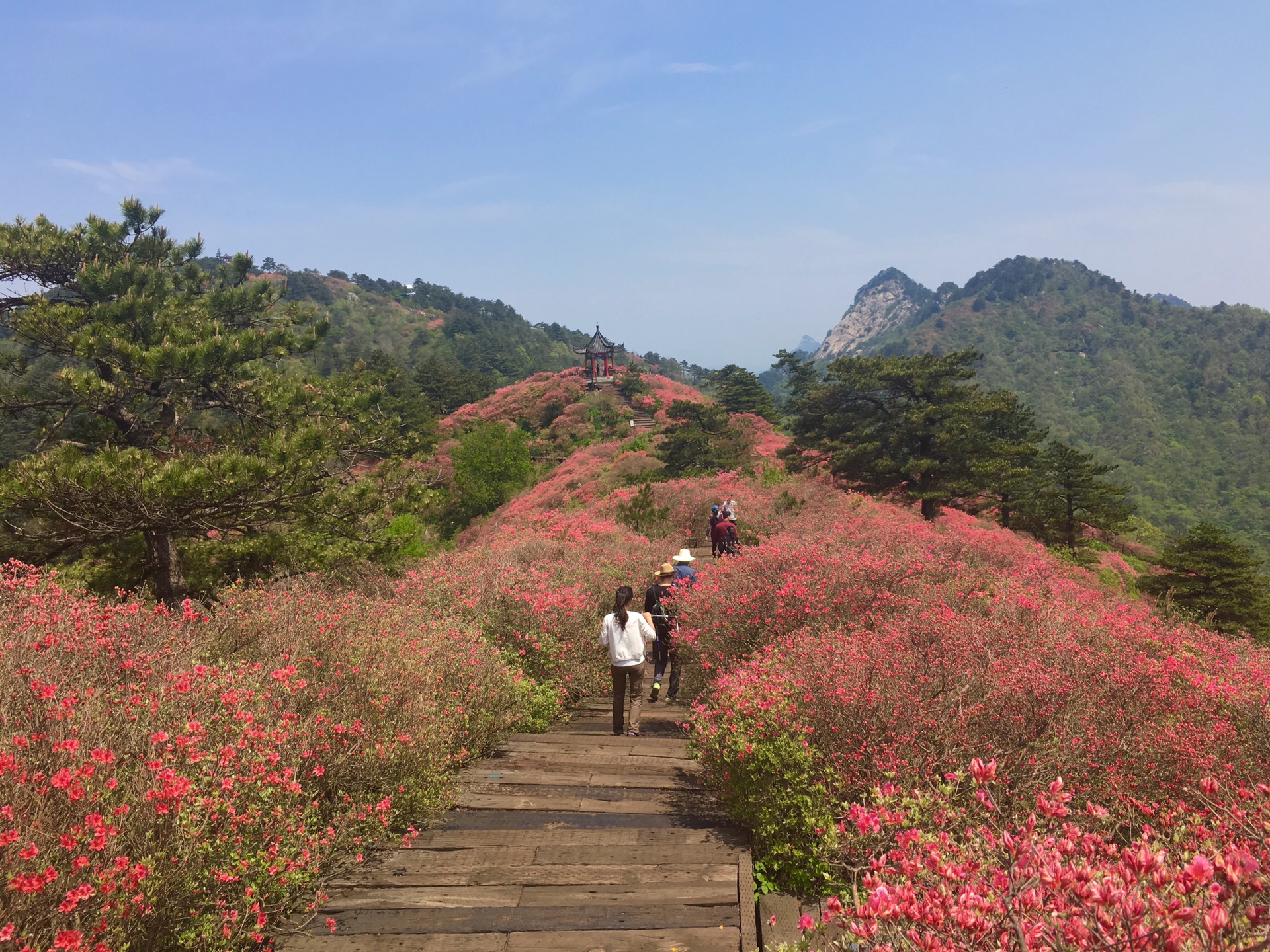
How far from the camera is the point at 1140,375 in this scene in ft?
285

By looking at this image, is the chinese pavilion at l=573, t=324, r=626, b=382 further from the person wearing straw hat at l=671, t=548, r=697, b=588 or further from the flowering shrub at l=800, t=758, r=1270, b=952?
the flowering shrub at l=800, t=758, r=1270, b=952

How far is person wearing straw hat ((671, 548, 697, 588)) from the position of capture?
900 cm

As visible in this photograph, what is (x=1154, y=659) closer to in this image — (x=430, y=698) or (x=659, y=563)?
(x=430, y=698)

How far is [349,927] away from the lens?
3.51 meters

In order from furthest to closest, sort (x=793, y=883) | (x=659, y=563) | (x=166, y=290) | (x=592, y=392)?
(x=592, y=392) → (x=659, y=563) → (x=166, y=290) → (x=793, y=883)

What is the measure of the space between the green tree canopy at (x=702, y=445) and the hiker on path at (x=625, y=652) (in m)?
18.9

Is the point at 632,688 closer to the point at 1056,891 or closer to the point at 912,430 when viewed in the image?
the point at 1056,891

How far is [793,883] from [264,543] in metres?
10.9

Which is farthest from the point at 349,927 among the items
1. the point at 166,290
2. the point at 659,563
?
the point at 166,290

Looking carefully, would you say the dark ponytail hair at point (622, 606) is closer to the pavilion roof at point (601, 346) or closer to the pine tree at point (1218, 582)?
the pine tree at point (1218, 582)

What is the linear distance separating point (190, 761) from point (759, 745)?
334cm

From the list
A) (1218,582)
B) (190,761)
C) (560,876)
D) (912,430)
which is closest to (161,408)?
(190,761)

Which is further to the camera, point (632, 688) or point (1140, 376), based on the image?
point (1140, 376)

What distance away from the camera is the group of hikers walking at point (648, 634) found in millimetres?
6660
